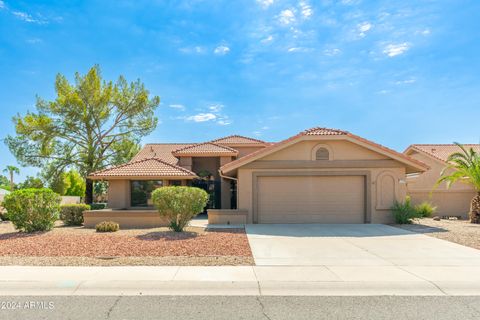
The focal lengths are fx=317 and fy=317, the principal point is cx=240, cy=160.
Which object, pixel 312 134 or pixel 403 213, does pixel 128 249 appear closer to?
pixel 312 134

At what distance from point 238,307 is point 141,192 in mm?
15278

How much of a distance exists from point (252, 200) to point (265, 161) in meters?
2.06

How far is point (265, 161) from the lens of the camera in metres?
16.0

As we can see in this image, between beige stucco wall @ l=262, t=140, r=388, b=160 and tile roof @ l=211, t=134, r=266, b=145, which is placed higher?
tile roof @ l=211, t=134, r=266, b=145

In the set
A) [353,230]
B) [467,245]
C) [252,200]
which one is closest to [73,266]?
[252,200]

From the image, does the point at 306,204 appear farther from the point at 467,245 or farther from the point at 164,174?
the point at 164,174

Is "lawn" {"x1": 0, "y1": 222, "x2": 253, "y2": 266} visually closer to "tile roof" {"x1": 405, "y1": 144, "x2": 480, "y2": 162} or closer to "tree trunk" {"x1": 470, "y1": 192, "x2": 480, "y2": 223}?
"tree trunk" {"x1": 470, "y1": 192, "x2": 480, "y2": 223}

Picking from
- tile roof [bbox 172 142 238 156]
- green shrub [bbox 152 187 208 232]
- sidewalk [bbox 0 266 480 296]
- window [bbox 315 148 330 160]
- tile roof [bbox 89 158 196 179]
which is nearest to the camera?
sidewalk [bbox 0 266 480 296]

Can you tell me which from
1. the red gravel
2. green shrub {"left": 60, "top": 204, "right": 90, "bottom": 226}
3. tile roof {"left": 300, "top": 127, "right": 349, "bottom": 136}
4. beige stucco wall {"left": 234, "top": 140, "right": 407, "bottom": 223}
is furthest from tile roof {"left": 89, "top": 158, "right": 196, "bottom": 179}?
tile roof {"left": 300, "top": 127, "right": 349, "bottom": 136}

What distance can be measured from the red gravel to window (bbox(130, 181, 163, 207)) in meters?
6.62

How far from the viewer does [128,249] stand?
9.43m

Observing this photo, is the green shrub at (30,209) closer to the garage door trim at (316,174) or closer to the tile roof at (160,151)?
the garage door trim at (316,174)

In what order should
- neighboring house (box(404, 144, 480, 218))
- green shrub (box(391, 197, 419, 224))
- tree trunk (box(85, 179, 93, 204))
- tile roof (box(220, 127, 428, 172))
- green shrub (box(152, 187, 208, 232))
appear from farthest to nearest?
tree trunk (box(85, 179, 93, 204)) < neighboring house (box(404, 144, 480, 218)) < tile roof (box(220, 127, 428, 172)) < green shrub (box(391, 197, 419, 224)) < green shrub (box(152, 187, 208, 232))

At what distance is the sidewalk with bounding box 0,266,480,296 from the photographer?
5984 millimetres
